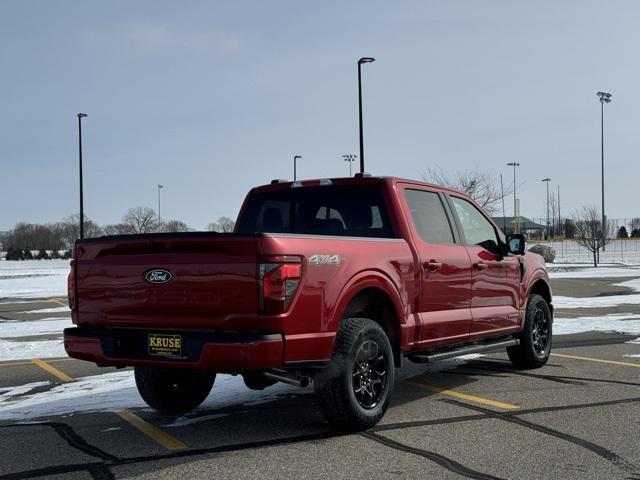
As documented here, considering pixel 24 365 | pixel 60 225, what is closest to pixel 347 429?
pixel 24 365

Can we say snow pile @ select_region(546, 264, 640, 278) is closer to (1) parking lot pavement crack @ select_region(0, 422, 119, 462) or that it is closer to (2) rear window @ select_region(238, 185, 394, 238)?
(2) rear window @ select_region(238, 185, 394, 238)

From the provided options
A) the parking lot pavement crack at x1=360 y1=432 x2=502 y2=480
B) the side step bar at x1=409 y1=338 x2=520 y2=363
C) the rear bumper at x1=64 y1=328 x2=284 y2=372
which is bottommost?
the parking lot pavement crack at x1=360 y1=432 x2=502 y2=480

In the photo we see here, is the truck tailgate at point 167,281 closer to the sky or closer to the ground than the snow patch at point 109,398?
closer to the sky

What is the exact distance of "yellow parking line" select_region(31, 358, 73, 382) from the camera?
841 centimetres

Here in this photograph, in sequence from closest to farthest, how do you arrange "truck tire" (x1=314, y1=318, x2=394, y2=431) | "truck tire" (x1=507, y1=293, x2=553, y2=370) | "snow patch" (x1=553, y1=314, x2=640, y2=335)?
"truck tire" (x1=314, y1=318, x2=394, y2=431), "truck tire" (x1=507, y1=293, x2=553, y2=370), "snow patch" (x1=553, y1=314, x2=640, y2=335)

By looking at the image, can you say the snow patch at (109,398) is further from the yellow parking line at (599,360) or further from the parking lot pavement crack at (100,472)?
the yellow parking line at (599,360)

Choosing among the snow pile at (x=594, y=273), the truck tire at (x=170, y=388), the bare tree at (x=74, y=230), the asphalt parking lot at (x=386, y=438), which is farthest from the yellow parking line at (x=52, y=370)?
the bare tree at (x=74, y=230)

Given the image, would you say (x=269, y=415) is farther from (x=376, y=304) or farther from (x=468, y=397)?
(x=468, y=397)

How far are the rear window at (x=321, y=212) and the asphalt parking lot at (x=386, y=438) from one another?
1.59m

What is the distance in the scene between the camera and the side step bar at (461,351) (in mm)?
6344

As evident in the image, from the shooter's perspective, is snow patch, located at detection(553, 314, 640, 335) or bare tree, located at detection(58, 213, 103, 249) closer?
snow patch, located at detection(553, 314, 640, 335)

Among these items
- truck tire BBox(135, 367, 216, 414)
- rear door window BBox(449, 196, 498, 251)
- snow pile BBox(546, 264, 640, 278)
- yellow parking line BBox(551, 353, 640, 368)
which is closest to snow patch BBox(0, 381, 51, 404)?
truck tire BBox(135, 367, 216, 414)

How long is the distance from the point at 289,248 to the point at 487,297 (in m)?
3.19

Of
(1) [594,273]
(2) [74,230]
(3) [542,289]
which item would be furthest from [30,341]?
(2) [74,230]
